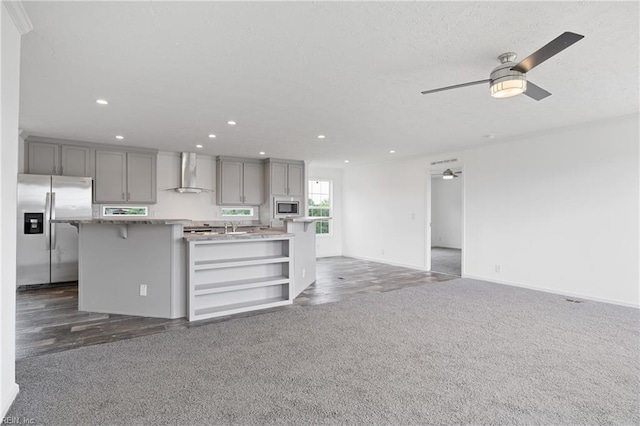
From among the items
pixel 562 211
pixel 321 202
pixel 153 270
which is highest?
pixel 321 202

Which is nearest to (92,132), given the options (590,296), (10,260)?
(10,260)

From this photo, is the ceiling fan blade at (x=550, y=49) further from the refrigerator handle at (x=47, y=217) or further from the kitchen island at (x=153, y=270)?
the refrigerator handle at (x=47, y=217)

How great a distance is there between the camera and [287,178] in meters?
7.43

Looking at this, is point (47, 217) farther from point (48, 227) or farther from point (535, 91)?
point (535, 91)

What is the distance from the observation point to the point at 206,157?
6.99 metres

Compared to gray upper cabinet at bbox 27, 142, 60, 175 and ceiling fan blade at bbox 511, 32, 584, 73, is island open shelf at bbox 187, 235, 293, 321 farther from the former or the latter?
gray upper cabinet at bbox 27, 142, 60, 175

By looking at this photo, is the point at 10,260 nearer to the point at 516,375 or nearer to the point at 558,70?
the point at 516,375

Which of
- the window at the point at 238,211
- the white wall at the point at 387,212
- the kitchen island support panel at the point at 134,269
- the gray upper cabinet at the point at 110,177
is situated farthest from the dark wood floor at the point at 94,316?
the window at the point at 238,211

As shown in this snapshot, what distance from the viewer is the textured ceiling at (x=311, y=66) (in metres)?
2.04

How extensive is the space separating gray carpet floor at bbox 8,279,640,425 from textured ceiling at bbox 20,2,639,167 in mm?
2443

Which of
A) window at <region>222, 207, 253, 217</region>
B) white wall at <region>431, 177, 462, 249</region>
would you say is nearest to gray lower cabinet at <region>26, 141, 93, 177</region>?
window at <region>222, 207, 253, 217</region>

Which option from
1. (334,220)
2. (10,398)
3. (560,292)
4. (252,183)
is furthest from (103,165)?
(560,292)

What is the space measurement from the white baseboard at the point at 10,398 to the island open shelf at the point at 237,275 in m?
1.60

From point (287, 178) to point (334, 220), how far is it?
2.19 metres
